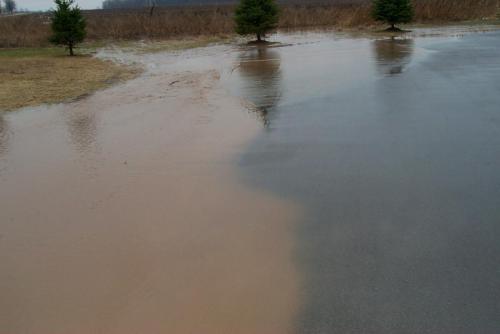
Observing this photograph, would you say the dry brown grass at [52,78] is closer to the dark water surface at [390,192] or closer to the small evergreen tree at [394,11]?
Answer: the dark water surface at [390,192]

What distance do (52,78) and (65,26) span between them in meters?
11.3

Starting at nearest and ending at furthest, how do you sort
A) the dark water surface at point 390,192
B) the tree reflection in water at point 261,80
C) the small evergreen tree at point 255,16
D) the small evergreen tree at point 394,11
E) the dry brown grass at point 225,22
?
the dark water surface at point 390,192
the tree reflection in water at point 261,80
the small evergreen tree at point 255,16
the small evergreen tree at point 394,11
the dry brown grass at point 225,22

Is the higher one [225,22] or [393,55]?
[225,22]

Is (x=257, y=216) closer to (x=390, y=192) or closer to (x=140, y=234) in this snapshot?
(x=140, y=234)

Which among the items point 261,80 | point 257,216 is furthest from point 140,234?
point 261,80

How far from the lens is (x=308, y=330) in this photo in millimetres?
3934

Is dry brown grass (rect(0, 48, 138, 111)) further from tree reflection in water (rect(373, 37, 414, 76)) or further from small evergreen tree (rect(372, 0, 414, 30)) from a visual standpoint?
small evergreen tree (rect(372, 0, 414, 30))

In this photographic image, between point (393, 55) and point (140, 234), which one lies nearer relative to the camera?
point (140, 234)

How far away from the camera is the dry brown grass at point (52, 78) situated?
14.0m

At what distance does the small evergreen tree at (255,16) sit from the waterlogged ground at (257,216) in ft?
67.3

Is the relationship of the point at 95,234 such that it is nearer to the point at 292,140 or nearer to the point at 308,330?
the point at 308,330

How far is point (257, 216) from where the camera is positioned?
6.00m

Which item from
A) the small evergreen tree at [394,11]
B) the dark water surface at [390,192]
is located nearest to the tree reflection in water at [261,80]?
the dark water surface at [390,192]

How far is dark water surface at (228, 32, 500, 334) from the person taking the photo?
4176mm
